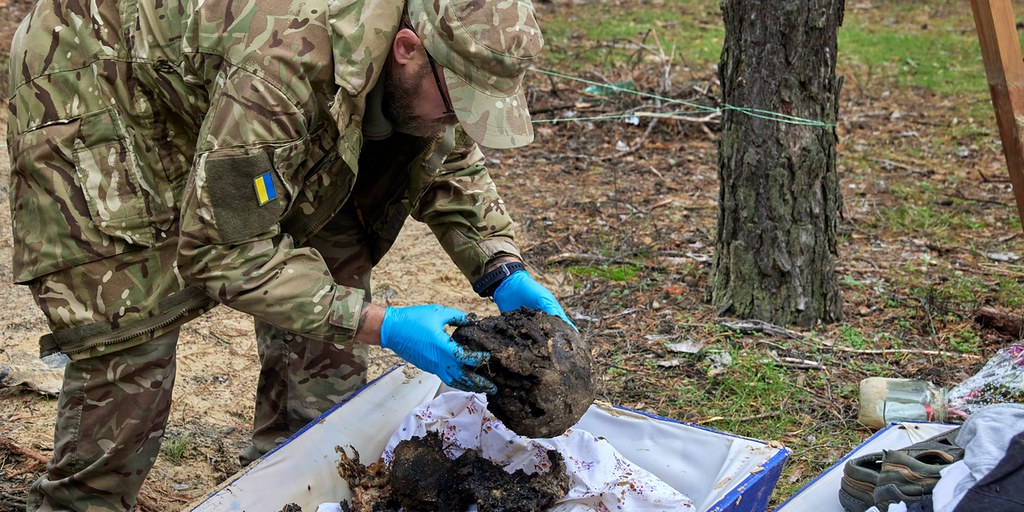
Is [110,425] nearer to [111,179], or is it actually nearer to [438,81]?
[111,179]

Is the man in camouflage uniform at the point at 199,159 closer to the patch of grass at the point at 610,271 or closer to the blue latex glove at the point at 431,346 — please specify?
the blue latex glove at the point at 431,346

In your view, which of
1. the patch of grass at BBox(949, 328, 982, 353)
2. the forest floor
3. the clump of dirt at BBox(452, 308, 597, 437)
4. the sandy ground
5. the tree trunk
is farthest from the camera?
the patch of grass at BBox(949, 328, 982, 353)

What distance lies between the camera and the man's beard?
93.4 inches

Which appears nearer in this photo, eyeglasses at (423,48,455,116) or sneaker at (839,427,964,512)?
eyeglasses at (423,48,455,116)

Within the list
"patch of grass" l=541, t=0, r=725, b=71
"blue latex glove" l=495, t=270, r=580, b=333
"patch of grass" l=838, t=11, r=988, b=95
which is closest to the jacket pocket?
"blue latex glove" l=495, t=270, r=580, b=333

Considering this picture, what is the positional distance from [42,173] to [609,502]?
5.88 ft

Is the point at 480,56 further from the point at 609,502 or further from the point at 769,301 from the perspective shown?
the point at 769,301

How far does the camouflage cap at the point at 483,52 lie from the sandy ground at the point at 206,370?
5.90 ft

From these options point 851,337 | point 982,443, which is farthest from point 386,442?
point 851,337

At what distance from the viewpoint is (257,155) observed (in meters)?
2.16

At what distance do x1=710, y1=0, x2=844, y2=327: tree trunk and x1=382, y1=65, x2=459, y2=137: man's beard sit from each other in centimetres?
186

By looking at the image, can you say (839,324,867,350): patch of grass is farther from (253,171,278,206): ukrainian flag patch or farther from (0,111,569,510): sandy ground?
(253,171,278,206): ukrainian flag patch

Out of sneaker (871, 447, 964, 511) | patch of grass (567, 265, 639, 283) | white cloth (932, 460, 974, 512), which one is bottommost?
sneaker (871, 447, 964, 511)

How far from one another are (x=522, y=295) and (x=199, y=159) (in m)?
1.11
